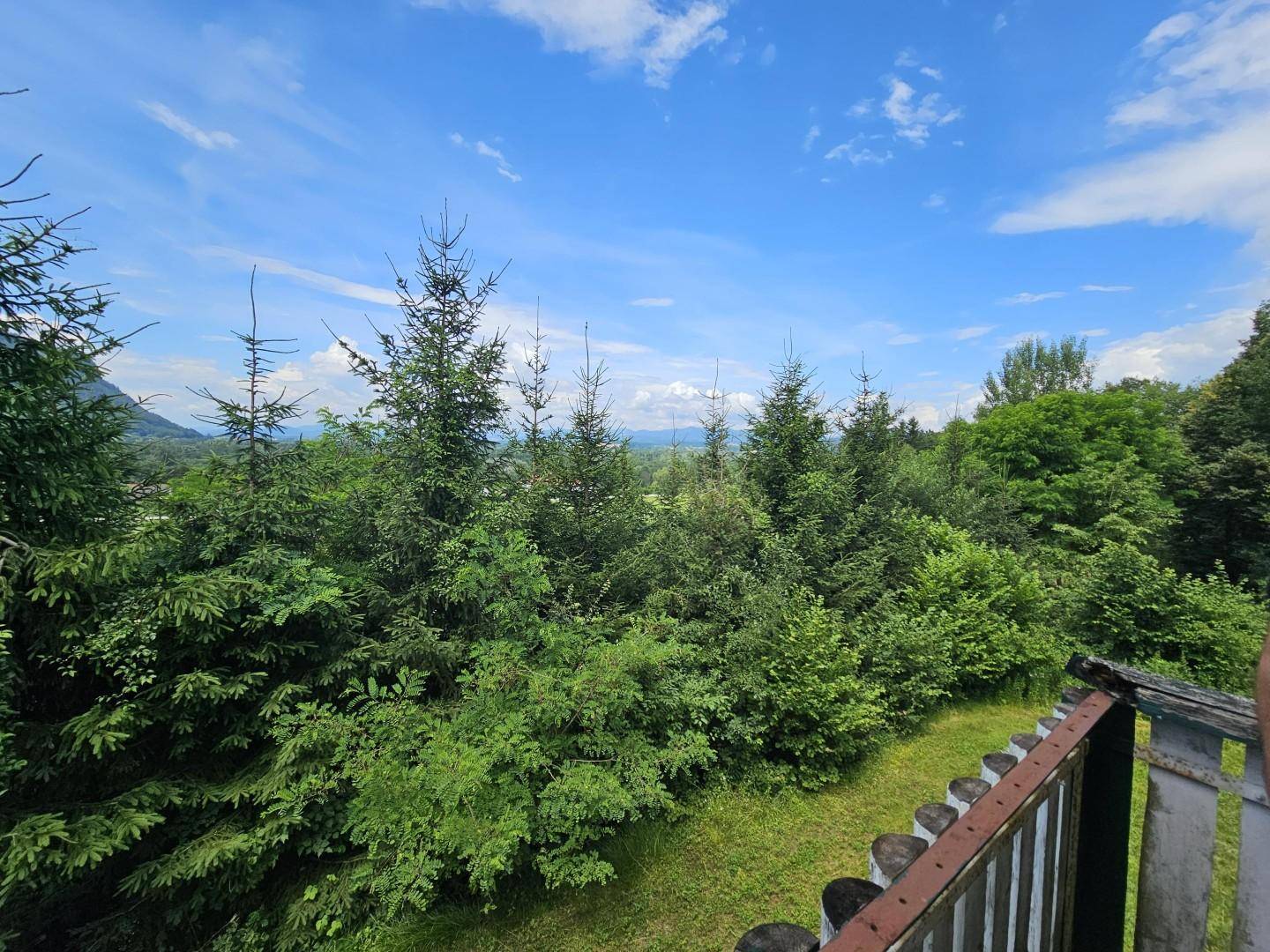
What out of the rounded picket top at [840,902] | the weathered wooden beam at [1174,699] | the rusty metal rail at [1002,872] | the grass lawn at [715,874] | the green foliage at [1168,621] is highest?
the weathered wooden beam at [1174,699]

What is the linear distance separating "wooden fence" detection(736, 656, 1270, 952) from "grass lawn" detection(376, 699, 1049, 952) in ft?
8.98

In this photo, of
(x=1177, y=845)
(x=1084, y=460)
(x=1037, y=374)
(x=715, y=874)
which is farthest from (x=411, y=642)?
(x=1037, y=374)

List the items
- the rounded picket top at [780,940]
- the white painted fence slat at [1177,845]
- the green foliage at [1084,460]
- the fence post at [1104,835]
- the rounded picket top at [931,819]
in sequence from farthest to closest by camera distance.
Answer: the green foliage at [1084,460] < the rounded picket top at [931,819] < the fence post at [1104,835] < the white painted fence slat at [1177,845] < the rounded picket top at [780,940]

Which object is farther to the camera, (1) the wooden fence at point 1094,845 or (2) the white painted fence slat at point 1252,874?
(2) the white painted fence slat at point 1252,874

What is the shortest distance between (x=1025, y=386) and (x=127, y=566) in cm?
4382

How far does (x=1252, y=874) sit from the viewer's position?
1457 mm

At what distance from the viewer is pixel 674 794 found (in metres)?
4.93

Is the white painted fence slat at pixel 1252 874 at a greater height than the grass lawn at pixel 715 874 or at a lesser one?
greater

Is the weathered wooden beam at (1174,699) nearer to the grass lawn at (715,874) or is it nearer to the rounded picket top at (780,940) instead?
the rounded picket top at (780,940)

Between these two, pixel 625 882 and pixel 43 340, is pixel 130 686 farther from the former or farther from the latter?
pixel 625 882

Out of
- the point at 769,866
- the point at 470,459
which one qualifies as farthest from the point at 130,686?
the point at 769,866

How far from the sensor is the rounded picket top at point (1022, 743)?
2436 mm

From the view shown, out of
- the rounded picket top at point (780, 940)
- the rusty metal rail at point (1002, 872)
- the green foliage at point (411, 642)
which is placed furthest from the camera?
the green foliage at point (411, 642)

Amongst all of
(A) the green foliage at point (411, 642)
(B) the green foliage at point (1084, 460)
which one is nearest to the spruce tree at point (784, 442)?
(A) the green foliage at point (411, 642)
